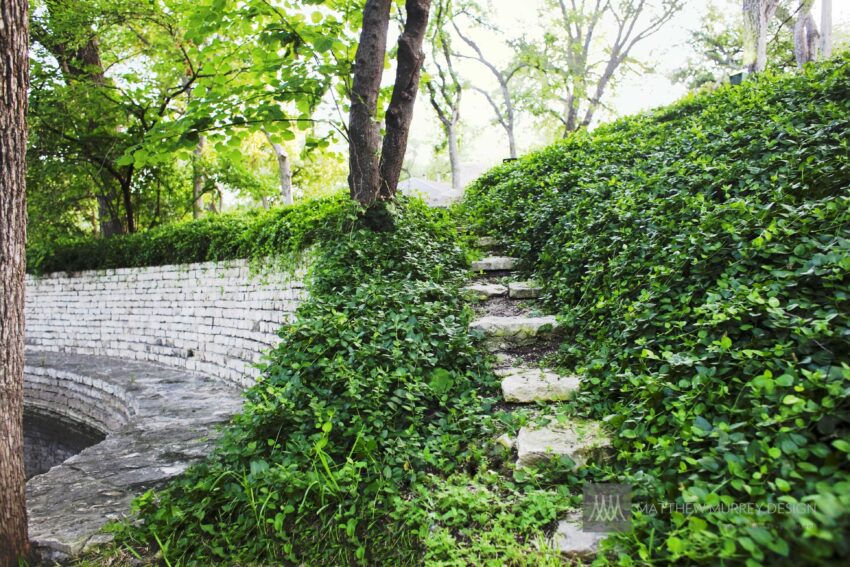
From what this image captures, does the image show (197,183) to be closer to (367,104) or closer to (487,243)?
(367,104)

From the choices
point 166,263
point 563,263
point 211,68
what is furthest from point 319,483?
point 166,263

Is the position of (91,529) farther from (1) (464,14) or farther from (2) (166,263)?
(1) (464,14)

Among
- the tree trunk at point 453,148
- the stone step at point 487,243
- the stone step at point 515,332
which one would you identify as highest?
the tree trunk at point 453,148

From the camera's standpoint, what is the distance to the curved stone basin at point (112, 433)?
8.32ft

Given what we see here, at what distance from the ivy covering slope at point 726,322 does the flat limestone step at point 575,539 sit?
11 centimetres

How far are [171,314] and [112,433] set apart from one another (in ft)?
12.0

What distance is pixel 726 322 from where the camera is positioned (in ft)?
7.22

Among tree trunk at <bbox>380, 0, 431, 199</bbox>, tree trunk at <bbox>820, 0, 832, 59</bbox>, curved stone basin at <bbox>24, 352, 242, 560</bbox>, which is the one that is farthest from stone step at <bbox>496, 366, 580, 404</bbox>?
tree trunk at <bbox>820, 0, 832, 59</bbox>

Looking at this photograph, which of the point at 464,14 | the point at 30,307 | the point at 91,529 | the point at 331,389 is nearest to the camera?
the point at 91,529

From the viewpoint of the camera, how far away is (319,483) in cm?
223

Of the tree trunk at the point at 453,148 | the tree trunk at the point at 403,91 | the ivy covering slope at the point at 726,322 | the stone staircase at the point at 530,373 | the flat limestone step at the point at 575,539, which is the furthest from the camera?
the tree trunk at the point at 453,148

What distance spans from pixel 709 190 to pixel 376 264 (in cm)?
269

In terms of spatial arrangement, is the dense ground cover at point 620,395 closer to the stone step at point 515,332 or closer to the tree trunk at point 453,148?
the stone step at point 515,332

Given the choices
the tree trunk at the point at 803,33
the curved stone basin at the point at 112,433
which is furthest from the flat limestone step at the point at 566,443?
the tree trunk at the point at 803,33
